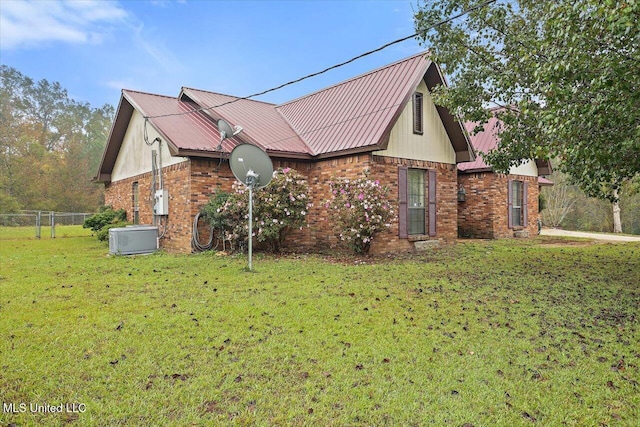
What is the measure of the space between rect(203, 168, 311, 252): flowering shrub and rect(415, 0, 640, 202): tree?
4041mm

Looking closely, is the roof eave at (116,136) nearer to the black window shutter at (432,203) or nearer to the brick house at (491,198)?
the black window shutter at (432,203)

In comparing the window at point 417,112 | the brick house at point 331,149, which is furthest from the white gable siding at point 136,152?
the window at point 417,112

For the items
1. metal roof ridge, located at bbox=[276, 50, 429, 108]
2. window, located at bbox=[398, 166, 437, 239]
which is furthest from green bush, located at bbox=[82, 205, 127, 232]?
window, located at bbox=[398, 166, 437, 239]

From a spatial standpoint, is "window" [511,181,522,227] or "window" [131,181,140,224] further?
"window" [511,181,522,227]

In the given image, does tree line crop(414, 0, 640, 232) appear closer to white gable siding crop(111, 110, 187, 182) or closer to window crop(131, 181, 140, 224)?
white gable siding crop(111, 110, 187, 182)

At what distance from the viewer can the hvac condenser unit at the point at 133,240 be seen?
10.3 meters

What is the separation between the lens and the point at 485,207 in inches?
599

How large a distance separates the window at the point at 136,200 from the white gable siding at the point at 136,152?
473 mm

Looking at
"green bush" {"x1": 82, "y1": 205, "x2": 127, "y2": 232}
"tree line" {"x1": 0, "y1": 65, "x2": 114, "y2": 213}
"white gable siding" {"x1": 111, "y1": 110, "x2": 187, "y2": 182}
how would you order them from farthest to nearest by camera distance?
"tree line" {"x1": 0, "y1": 65, "x2": 114, "y2": 213}, "green bush" {"x1": 82, "y1": 205, "x2": 127, "y2": 232}, "white gable siding" {"x1": 111, "y1": 110, "x2": 187, "y2": 182}

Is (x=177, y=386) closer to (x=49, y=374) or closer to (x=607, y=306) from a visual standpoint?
(x=49, y=374)

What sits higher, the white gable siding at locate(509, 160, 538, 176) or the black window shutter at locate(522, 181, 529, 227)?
the white gable siding at locate(509, 160, 538, 176)

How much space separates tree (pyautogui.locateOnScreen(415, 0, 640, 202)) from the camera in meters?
4.52

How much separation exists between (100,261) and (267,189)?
421cm

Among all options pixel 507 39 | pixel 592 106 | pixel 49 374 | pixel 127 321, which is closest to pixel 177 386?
pixel 49 374
